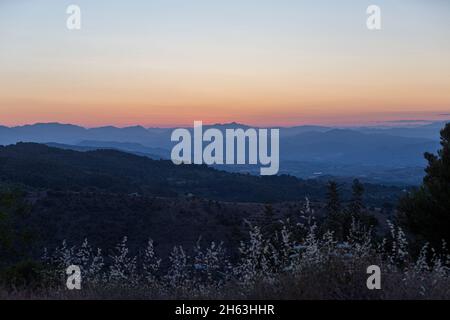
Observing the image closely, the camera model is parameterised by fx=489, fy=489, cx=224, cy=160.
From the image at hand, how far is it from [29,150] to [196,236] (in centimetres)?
4031

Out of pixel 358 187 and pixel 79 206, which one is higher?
pixel 358 187

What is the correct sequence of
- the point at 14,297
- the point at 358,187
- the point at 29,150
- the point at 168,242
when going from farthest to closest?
the point at 29,150, the point at 168,242, the point at 358,187, the point at 14,297

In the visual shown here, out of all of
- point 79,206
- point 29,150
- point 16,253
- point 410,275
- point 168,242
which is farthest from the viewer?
point 29,150

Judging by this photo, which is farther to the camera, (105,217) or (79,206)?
(79,206)

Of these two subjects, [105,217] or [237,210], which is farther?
[237,210]

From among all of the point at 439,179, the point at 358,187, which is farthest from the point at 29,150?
the point at 439,179

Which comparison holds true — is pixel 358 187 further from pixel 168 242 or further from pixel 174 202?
pixel 174 202

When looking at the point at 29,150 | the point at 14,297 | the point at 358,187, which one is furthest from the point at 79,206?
the point at 29,150

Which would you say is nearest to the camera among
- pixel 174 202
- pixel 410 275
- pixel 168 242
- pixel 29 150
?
pixel 410 275

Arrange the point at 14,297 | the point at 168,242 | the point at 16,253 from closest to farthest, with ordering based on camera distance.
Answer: the point at 14,297, the point at 16,253, the point at 168,242

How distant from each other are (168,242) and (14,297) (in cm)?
2034
